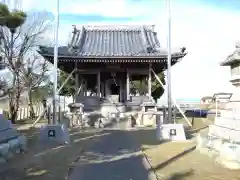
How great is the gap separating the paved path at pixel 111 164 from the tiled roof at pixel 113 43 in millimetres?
12427

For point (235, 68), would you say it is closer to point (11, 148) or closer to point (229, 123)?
point (229, 123)

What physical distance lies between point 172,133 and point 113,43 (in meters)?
14.3

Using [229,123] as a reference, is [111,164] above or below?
below

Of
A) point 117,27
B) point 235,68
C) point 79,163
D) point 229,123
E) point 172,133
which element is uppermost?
point 117,27

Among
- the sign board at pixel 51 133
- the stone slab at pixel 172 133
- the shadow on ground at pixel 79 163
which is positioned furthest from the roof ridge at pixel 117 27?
the shadow on ground at pixel 79 163

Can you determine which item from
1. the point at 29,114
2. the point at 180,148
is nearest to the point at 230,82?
the point at 180,148

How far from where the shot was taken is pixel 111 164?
10094 mm

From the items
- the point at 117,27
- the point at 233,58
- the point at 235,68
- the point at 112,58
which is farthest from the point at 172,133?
the point at 117,27

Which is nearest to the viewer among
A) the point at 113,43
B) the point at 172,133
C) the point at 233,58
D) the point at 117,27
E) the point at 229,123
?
the point at 229,123

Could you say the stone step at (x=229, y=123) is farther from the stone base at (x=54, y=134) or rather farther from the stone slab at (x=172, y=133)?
the stone base at (x=54, y=134)

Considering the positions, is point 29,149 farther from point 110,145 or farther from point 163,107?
point 163,107

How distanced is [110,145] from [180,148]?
2821mm

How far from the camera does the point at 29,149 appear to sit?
13492 mm

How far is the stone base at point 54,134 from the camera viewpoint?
609 inches
